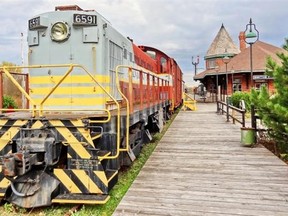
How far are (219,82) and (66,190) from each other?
92.5ft

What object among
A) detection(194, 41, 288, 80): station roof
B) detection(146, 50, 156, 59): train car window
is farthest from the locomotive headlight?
detection(194, 41, 288, 80): station roof

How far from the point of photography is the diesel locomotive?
411cm

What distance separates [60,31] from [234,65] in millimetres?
24098

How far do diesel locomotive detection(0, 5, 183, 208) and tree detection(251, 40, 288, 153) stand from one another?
8.39 ft

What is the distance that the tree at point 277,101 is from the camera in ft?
20.1

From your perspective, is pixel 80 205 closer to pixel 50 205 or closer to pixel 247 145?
pixel 50 205

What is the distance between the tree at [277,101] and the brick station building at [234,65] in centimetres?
1259

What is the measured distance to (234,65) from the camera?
27438 millimetres

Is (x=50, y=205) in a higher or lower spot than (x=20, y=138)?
lower

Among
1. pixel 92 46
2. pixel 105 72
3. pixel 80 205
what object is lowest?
pixel 80 205

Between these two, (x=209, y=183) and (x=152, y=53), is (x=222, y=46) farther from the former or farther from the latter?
(x=209, y=183)

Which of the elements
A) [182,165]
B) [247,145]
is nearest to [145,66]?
[247,145]

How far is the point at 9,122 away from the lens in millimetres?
4371

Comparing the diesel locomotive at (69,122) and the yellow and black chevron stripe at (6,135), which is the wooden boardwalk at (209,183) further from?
the yellow and black chevron stripe at (6,135)
